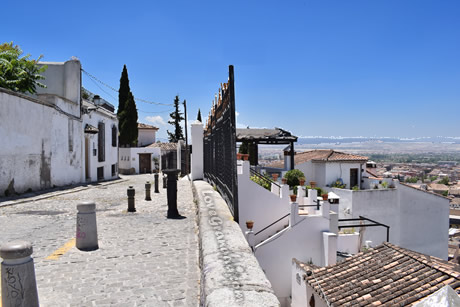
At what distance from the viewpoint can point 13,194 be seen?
1184 cm

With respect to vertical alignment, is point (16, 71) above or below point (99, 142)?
above

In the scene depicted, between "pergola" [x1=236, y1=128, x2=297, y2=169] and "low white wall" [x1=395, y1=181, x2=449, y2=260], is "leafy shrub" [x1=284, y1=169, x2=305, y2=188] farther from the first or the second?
"low white wall" [x1=395, y1=181, x2=449, y2=260]

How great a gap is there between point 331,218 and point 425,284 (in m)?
4.52

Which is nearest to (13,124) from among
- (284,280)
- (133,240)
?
(133,240)

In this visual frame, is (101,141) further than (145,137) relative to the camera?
No

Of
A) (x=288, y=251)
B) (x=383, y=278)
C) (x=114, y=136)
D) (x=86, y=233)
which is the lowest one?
(x=288, y=251)

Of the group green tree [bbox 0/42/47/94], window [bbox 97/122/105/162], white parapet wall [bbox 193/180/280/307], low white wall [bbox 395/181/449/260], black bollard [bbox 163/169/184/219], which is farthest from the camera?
window [bbox 97/122/105/162]

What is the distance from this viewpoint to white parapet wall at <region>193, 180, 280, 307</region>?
232cm

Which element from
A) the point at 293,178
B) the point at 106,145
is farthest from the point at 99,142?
the point at 293,178

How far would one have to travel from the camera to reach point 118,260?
4.45m

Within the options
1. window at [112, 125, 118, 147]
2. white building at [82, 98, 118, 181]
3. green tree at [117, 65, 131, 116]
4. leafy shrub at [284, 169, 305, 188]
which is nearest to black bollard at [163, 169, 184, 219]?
leafy shrub at [284, 169, 305, 188]

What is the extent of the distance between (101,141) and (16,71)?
27.1 feet

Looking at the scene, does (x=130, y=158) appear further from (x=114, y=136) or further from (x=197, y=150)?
(x=197, y=150)

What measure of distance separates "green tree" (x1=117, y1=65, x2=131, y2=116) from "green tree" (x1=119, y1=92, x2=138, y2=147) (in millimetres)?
465
